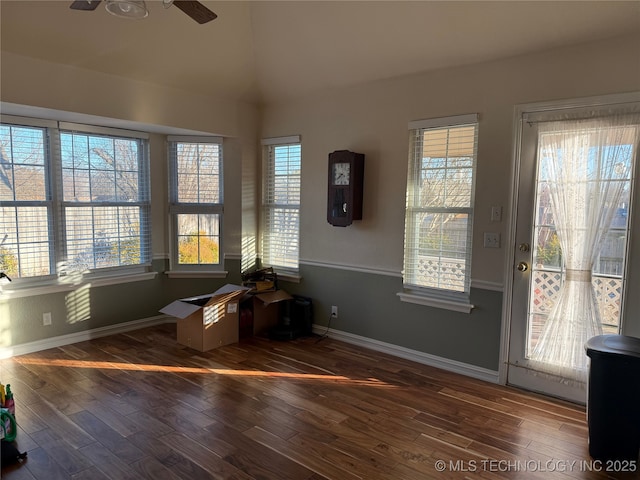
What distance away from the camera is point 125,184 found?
4547 millimetres

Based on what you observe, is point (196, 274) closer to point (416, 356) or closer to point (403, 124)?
point (416, 356)

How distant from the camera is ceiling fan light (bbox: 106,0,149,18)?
6.95 feet

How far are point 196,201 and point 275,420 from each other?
2820 millimetres

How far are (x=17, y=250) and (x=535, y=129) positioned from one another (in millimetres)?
4350

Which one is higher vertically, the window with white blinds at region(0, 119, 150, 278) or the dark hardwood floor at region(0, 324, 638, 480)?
the window with white blinds at region(0, 119, 150, 278)

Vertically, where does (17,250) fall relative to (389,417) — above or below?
above

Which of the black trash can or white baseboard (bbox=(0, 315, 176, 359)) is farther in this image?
white baseboard (bbox=(0, 315, 176, 359))

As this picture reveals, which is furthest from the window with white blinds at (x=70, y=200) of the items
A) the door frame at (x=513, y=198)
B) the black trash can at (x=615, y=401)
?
the black trash can at (x=615, y=401)

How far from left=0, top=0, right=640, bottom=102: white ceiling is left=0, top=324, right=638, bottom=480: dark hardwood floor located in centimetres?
251

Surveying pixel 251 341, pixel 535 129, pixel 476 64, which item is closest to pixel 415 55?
pixel 476 64

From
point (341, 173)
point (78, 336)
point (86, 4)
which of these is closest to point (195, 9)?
point (86, 4)

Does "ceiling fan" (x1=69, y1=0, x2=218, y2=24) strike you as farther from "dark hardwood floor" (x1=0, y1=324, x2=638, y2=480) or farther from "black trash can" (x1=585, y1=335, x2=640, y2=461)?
"black trash can" (x1=585, y1=335, x2=640, y2=461)

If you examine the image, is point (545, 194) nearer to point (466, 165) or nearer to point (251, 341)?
point (466, 165)

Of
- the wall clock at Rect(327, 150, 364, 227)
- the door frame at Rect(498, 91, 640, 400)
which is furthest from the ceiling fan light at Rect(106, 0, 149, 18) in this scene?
the door frame at Rect(498, 91, 640, 400)
